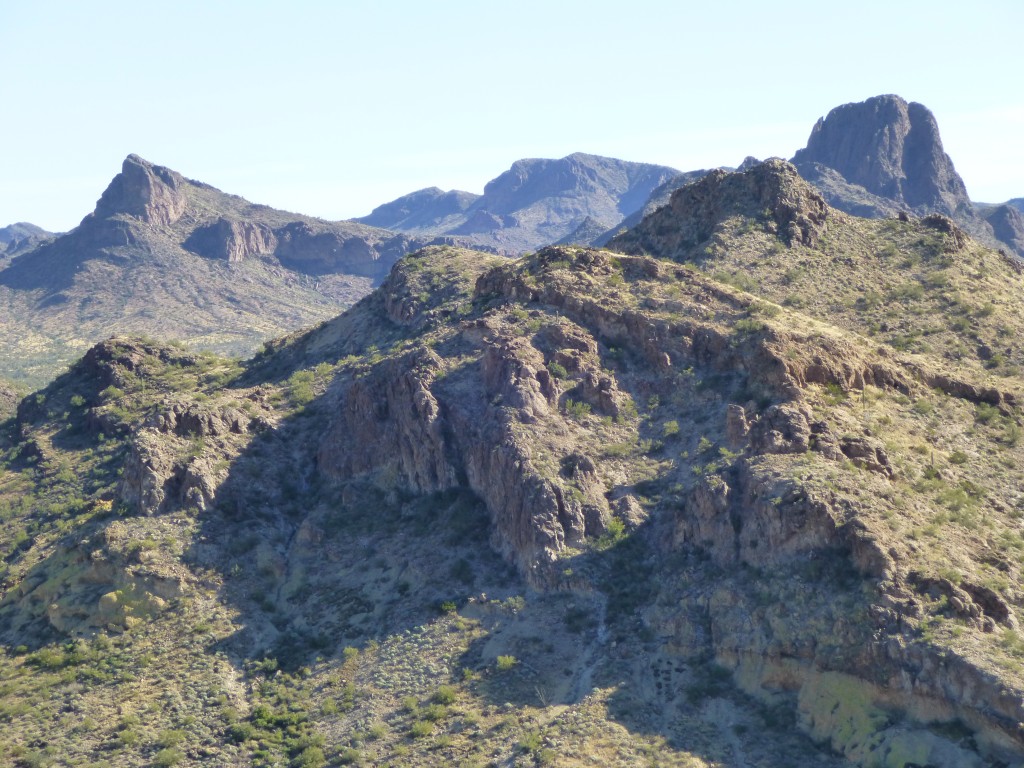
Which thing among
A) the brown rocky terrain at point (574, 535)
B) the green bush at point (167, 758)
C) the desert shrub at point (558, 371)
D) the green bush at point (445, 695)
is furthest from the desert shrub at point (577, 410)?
the green bush at point (167, 758)

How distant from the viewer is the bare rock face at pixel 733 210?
256ft

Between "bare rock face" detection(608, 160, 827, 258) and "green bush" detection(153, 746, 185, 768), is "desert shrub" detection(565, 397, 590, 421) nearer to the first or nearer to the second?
"bare rock face" detection(608, 160, 827, 258)

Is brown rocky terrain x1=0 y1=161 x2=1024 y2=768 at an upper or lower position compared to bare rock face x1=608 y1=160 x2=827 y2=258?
lower

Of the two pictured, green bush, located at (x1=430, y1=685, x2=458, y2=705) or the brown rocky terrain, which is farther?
green bush, located at (x1=430, y1=685, x2=458, y2=705)

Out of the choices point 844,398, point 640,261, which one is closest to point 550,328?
point 640,261

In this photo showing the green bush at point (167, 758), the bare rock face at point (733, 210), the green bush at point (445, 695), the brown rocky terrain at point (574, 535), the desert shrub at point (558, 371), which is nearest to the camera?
the brown rocky terrain at point (574, 535)

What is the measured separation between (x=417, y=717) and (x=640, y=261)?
3437 centimetres

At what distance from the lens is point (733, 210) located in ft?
261

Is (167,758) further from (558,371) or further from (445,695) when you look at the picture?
(558,371)

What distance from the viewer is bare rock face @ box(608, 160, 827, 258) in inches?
3068

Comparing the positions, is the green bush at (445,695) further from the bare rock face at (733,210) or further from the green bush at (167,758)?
the bare rock face at (733,210)

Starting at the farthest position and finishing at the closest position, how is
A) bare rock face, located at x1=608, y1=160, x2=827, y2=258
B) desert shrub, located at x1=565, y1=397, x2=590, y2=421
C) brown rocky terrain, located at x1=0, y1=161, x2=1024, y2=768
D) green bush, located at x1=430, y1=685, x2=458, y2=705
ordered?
bare rock face, located at x1=608, y1=160, x2=827, y2=258, desert shrub, located at x1=565, y1=397, x2=590, y2=421, green bush, located at x1=430, y1=685, x2=458, y2=705, brown rocky terrain, located at x1=0, y1=161, x2=1024, y2=768

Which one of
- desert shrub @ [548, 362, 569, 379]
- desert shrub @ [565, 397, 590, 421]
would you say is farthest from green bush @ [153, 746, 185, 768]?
desert shrub @ [548, 362, 569, 379]

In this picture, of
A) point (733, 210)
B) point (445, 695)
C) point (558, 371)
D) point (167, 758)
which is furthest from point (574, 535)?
point (733, 210)
